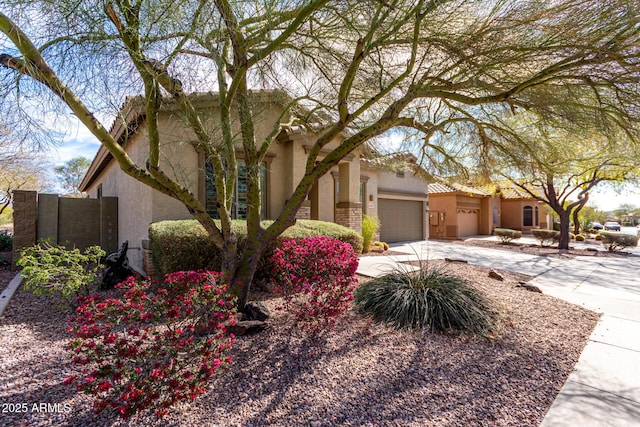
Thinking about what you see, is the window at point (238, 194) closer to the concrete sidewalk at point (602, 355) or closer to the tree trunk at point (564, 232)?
the concrete sidewalk at point (602, 355)

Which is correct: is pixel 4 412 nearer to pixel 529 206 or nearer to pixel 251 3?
pixel 251 3

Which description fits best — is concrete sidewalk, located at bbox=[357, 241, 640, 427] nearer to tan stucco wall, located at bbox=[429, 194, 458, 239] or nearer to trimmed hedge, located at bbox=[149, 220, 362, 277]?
Answer: trimmed hedge, located at bbox=[149, 220, 362, 277]

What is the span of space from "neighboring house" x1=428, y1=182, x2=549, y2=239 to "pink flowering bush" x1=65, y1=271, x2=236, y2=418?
51.5 feet

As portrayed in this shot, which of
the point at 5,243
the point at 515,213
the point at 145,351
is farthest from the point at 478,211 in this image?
the point at 5,243

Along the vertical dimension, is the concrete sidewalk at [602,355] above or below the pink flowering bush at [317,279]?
below

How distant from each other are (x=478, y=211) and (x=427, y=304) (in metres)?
A: 22.2

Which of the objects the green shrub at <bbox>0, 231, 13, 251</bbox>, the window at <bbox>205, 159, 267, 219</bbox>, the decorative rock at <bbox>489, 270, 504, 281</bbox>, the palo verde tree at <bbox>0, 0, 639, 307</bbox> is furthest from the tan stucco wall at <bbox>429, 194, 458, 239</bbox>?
the green shrub at <bbox>0, 231, 13, 251</bbox>

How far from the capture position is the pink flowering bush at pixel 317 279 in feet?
13.0

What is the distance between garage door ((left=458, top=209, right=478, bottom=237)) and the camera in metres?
21.4

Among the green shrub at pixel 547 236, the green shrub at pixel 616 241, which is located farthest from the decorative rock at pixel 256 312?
the green shrub at pixel 616 241

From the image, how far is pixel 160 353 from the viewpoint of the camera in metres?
2.47

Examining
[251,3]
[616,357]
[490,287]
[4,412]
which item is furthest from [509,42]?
[4,412]

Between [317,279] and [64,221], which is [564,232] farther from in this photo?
[64,221]

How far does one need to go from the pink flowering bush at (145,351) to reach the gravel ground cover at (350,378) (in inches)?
11.8
